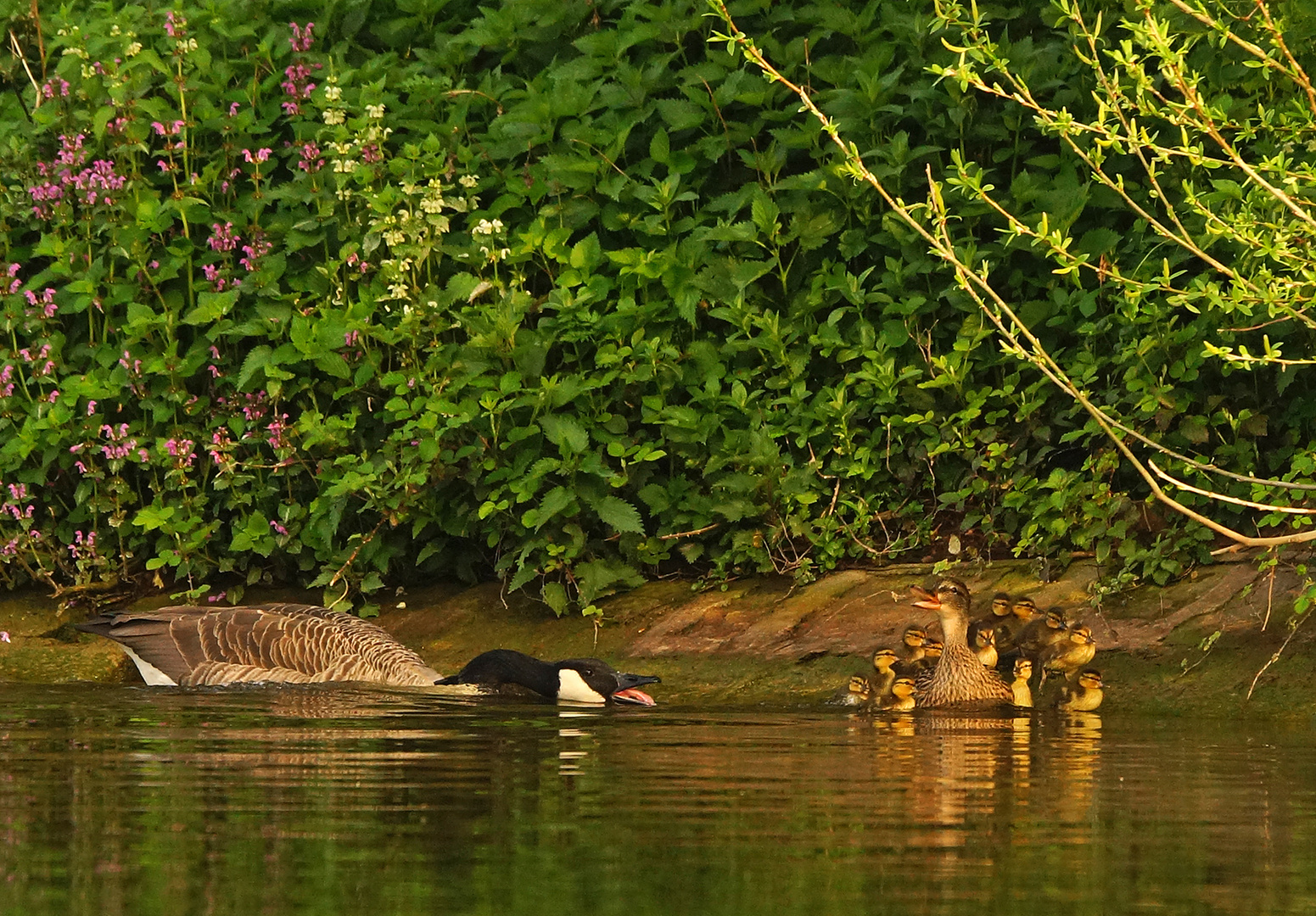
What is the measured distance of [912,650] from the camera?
27.5ft

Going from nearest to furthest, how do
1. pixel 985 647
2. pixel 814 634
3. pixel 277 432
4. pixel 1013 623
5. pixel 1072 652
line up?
pixel 1072 652, pixel 985 647, pixel 1013 623, pixel 814 634, pixel 277 432

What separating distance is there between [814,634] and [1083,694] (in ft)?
4.71

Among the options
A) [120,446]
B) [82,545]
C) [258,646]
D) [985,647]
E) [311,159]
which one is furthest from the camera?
[82,545]

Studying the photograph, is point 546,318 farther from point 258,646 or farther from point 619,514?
→ point 258,646

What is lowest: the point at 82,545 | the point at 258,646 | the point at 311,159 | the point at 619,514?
the point at 258,646

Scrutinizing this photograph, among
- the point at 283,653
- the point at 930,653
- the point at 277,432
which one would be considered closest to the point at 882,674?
the point at 930,653

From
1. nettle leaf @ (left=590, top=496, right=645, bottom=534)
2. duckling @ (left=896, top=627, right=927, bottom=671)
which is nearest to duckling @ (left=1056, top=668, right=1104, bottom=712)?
duckling @ (left=896, top=627, right=927, bottom=671)

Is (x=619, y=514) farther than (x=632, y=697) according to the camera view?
Yes

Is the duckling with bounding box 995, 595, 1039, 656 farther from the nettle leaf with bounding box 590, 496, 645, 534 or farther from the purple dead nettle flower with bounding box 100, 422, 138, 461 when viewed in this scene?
the purple dead nettle flower with bounding box 100, 422, 138, 461

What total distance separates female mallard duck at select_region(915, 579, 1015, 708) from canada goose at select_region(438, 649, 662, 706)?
1.25 meters

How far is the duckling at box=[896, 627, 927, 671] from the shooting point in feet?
27.3

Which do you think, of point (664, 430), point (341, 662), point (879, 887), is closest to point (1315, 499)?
point (664, 430)

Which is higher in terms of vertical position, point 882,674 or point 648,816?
point 882,674

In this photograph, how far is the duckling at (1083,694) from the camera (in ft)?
25.9
